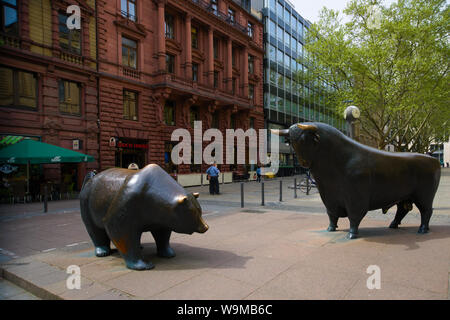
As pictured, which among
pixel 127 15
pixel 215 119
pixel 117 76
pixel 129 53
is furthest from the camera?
pixel 215 119

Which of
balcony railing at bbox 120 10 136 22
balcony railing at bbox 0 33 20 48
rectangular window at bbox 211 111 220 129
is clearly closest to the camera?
balcony railing at bbox 0 33 20 48

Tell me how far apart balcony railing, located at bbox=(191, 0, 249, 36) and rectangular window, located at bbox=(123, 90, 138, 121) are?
10.5 meters

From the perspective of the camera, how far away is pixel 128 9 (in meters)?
21.0

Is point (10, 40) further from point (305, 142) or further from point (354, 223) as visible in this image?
point (354, 223)

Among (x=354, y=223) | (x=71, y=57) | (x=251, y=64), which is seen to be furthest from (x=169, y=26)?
(x=354, y=223)

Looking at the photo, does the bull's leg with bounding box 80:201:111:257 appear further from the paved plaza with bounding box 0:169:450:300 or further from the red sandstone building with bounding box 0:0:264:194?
the red sandstone building with bounding box 0:0:264:194

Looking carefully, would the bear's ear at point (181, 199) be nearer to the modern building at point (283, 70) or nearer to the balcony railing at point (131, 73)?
the balcony railing at point (131, 73)

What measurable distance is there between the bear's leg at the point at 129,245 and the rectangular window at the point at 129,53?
19306mm

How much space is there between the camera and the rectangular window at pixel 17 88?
48.1 ft

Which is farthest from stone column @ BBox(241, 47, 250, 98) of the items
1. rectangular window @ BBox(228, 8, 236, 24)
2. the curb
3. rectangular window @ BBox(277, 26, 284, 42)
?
the curb

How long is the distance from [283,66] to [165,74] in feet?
77.5

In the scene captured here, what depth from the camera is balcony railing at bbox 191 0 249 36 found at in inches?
1025

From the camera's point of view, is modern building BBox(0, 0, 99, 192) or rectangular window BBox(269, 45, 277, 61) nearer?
modern building BBox(0, 0, 99, 192)
